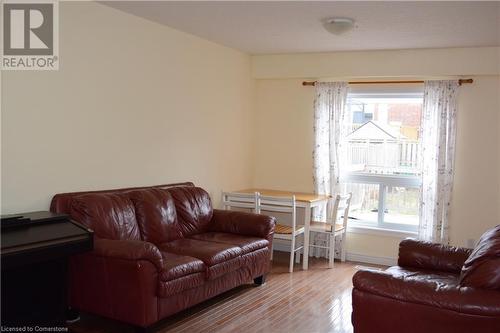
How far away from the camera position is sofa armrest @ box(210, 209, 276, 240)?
184 inches

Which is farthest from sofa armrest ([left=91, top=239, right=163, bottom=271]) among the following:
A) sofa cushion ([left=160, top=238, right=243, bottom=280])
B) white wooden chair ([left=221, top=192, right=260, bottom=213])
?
white wooden chair ([left=221, top=192, right=260, bottom=213])

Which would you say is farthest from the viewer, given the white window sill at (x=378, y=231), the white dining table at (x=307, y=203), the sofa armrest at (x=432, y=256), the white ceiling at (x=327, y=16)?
the white window sill at (x=378, y=231)

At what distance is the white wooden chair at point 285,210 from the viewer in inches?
206

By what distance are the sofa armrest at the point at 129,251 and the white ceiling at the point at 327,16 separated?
1873mm

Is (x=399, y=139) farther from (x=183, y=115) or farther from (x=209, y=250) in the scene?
(x=209, y=250)

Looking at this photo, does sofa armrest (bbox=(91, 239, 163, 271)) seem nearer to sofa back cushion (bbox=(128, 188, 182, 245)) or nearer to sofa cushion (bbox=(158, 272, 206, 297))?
sofa cushion (bbox=(158, 272, 206, 297))

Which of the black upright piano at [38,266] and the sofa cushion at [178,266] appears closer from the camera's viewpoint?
the black upright piano at [38,266]

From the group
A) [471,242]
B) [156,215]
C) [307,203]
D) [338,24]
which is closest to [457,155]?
[471,242]

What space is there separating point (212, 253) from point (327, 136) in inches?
102

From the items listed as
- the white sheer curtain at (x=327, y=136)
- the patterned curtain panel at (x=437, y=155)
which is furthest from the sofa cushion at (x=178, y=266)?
the patterned curtain panel at (x=437, y=155)

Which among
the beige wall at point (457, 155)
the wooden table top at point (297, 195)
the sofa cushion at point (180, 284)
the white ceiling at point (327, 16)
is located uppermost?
the white ceiling at point (327, 16)

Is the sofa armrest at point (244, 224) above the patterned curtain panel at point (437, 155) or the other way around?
the other way around

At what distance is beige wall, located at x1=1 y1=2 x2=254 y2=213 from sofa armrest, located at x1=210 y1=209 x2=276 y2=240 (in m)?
0.61

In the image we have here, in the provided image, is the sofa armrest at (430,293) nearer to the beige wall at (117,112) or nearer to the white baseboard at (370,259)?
the beige wall at (117,112)
